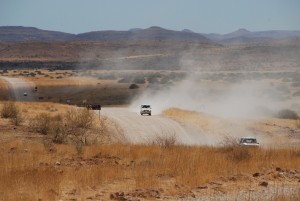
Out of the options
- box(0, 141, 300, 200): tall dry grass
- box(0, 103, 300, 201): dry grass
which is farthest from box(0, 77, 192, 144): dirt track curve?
box(0, 103, 300, 201): dry grass

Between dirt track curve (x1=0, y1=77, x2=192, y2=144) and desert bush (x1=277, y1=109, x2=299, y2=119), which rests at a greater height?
dirt track curve (x1=0, y1=77, x2=192, y2=144)

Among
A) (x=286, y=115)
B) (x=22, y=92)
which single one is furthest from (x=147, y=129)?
(x=22, y=92)

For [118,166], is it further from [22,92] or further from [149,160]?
[22,92]

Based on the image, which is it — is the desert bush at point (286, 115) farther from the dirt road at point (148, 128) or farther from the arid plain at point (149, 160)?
the dirt road at point (148, 128)

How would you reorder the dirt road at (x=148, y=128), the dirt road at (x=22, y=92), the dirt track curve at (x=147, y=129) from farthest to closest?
the dirt road at (x=22, y=92), the dirt road at (x=148, y=128), the dirt track curve at (x=147, y=129)

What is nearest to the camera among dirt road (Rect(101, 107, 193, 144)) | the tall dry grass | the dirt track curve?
the tall dry grass

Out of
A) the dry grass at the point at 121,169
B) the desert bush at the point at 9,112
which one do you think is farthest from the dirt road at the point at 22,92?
the dry grass at the point at 121,169

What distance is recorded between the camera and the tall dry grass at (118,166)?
14.1m

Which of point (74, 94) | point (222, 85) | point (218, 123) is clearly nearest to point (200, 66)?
point (222, 85)

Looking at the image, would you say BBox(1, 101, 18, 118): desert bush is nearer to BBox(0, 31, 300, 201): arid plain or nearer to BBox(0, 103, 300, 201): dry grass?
BBox(0, 31, 300, 201): arid plain

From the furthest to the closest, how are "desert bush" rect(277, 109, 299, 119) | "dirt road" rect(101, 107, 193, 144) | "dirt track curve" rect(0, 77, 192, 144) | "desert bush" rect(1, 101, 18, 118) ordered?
1. "desert bush" rect(277, 109, 299, 119)
2. "dirt road" rect(101, 107, 193, 144)
3. "dirt track curve" rect(0, 77, 192, 144)
4. "desert bush" rect(1, 101, 18, 118)

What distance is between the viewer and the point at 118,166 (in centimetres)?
1747

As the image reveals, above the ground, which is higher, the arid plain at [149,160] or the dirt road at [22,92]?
the arid plain at [149,160]

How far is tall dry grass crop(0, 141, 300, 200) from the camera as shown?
1414 cm
